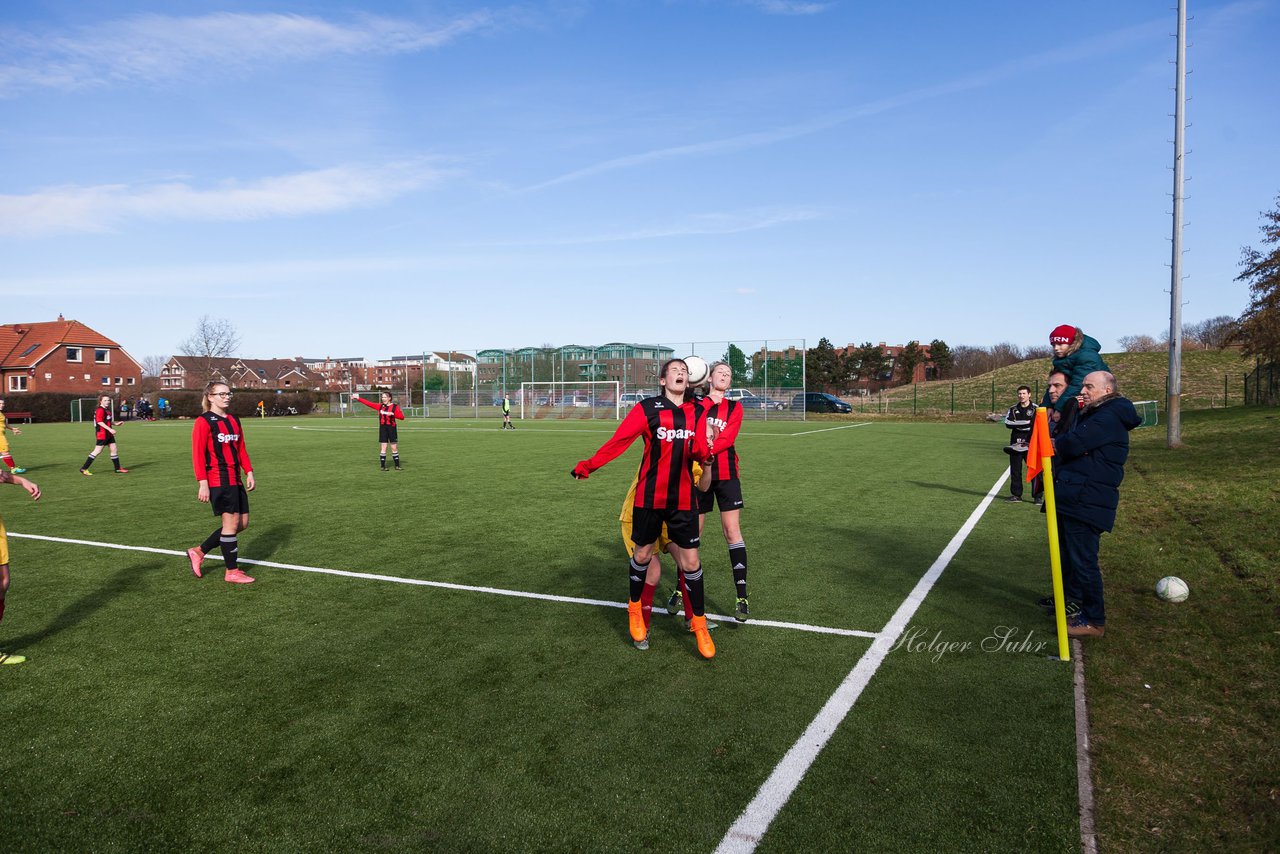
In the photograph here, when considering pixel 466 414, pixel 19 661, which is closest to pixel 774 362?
pixel 466 414

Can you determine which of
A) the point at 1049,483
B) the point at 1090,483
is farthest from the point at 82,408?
the point at 1090,483

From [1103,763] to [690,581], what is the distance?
101 inches

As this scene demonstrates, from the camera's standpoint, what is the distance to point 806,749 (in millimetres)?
3854

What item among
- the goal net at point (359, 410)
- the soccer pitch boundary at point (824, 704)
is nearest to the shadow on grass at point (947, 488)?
the soccer pitch boundary at point (824, 704)

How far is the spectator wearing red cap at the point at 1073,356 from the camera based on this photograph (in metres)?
5.96

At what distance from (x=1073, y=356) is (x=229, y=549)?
26.1 ft

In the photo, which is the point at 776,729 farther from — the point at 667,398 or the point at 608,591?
the point at 608,591

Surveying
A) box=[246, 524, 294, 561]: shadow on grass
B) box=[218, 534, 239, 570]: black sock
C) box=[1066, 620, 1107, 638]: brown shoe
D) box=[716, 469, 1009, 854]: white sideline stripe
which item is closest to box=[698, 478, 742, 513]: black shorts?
box=[716, 469, 1009, 854]: white sideline stripe

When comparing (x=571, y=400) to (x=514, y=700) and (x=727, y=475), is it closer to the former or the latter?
(x=727, y=475)

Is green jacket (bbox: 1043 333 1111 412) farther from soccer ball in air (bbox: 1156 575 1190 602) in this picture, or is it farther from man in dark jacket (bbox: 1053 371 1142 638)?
soccer ball in air (bbox: 1156 575 1190 602)

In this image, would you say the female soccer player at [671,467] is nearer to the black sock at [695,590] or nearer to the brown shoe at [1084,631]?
the black sock at [695,590]

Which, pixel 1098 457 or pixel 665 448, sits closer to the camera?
pixel 665 448

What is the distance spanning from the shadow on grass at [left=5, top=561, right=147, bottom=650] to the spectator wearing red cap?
320 inches

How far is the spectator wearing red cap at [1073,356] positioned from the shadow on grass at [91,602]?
320 inches
